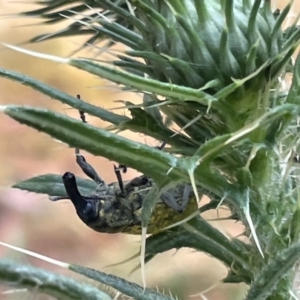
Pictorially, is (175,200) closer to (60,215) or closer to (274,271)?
(274,271)

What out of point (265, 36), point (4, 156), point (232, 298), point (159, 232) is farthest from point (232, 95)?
point (4, 156)

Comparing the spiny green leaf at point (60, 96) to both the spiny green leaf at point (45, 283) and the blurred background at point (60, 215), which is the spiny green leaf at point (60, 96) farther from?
the blurred background at point (60, 215)

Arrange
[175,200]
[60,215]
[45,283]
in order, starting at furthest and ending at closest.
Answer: [60,215], [175,200], [45,283]

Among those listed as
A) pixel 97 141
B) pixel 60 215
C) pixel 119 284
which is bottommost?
pixel 60 215

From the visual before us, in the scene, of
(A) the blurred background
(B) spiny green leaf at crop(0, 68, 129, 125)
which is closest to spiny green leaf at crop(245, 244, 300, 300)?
(B) spiny green leaf at crop(0, 68, 129, 125)

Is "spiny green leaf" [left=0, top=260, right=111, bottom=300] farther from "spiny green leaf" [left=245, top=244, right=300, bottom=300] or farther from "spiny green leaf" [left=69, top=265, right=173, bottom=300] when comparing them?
"spiny green leaf" [left=245, top=244, right=300, bottom=300]

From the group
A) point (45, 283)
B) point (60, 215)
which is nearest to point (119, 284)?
point (45, 283)
